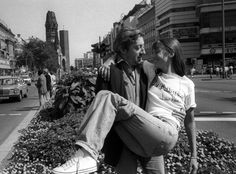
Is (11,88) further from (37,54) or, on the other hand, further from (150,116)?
(37,54)

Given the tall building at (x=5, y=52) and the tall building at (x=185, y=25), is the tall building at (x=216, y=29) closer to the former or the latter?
the tall building at (x=185, y=25)

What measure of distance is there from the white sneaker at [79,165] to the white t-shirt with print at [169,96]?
1.92ft

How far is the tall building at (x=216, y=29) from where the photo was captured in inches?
3073

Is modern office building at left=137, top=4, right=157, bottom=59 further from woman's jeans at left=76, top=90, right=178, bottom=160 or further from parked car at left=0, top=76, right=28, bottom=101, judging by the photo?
woman's jeans at left=76, top=90, right=178, bottom=160

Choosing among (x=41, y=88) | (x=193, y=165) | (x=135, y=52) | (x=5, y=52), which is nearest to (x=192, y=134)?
(x=193, y=165)

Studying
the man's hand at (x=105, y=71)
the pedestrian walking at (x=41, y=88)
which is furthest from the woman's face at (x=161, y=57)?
the pedestrian walking at (x=41, y=88)

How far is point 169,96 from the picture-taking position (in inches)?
105

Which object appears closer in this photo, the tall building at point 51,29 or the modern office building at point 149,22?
the modern office building at point 149,22


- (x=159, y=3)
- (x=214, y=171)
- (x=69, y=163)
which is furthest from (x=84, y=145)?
(x=159, y=3)

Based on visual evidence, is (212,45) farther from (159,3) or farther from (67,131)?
(67,131)

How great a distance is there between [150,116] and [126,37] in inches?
24.8

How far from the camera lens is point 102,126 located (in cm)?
232

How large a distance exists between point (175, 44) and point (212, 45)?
263ft

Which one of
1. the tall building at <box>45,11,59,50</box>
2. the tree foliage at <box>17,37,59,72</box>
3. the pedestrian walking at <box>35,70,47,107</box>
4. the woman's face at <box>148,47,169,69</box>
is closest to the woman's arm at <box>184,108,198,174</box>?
the woman's face at <box>148,47,169,69</box>
